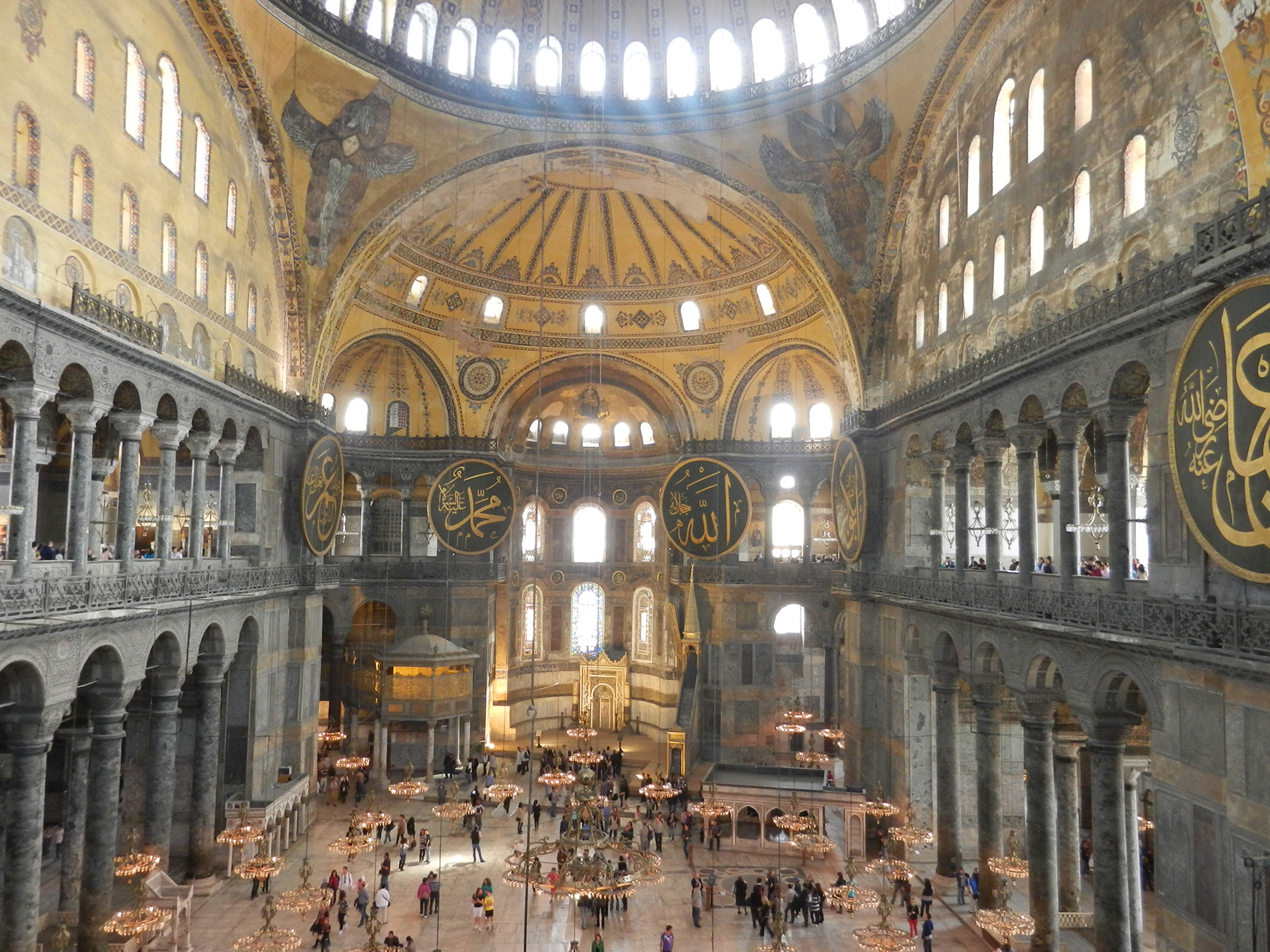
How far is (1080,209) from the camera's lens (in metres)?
12.6

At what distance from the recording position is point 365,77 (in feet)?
59.9

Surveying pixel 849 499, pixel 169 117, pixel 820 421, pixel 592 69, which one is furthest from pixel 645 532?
pixel 169 117

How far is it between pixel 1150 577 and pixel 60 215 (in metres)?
13.9

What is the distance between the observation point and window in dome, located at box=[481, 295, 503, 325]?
82.8 ft

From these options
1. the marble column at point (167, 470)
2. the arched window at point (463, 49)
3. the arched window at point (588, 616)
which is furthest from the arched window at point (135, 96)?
the arched window at point (588, 616)

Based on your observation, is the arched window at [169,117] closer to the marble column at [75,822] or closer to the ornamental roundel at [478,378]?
the marble column at [75,822]

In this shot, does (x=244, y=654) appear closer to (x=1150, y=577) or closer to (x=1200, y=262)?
(x=1150, y=577)

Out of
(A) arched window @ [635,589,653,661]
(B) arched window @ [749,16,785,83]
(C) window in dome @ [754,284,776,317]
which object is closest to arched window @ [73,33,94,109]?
(B) arched window @ [749,16,785,83]

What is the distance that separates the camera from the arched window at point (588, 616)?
97.5 ft

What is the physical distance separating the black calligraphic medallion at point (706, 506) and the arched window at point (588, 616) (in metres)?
11.7

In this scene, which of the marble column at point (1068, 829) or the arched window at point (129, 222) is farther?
the marble column at point (1068, 829)

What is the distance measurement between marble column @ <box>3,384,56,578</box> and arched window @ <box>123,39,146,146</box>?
15.1 ft

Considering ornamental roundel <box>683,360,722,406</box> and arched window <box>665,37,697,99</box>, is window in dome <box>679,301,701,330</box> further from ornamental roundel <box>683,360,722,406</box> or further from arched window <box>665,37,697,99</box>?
arched window <box>665,37,697,99</box>

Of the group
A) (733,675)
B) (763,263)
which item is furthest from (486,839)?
(763,263)
